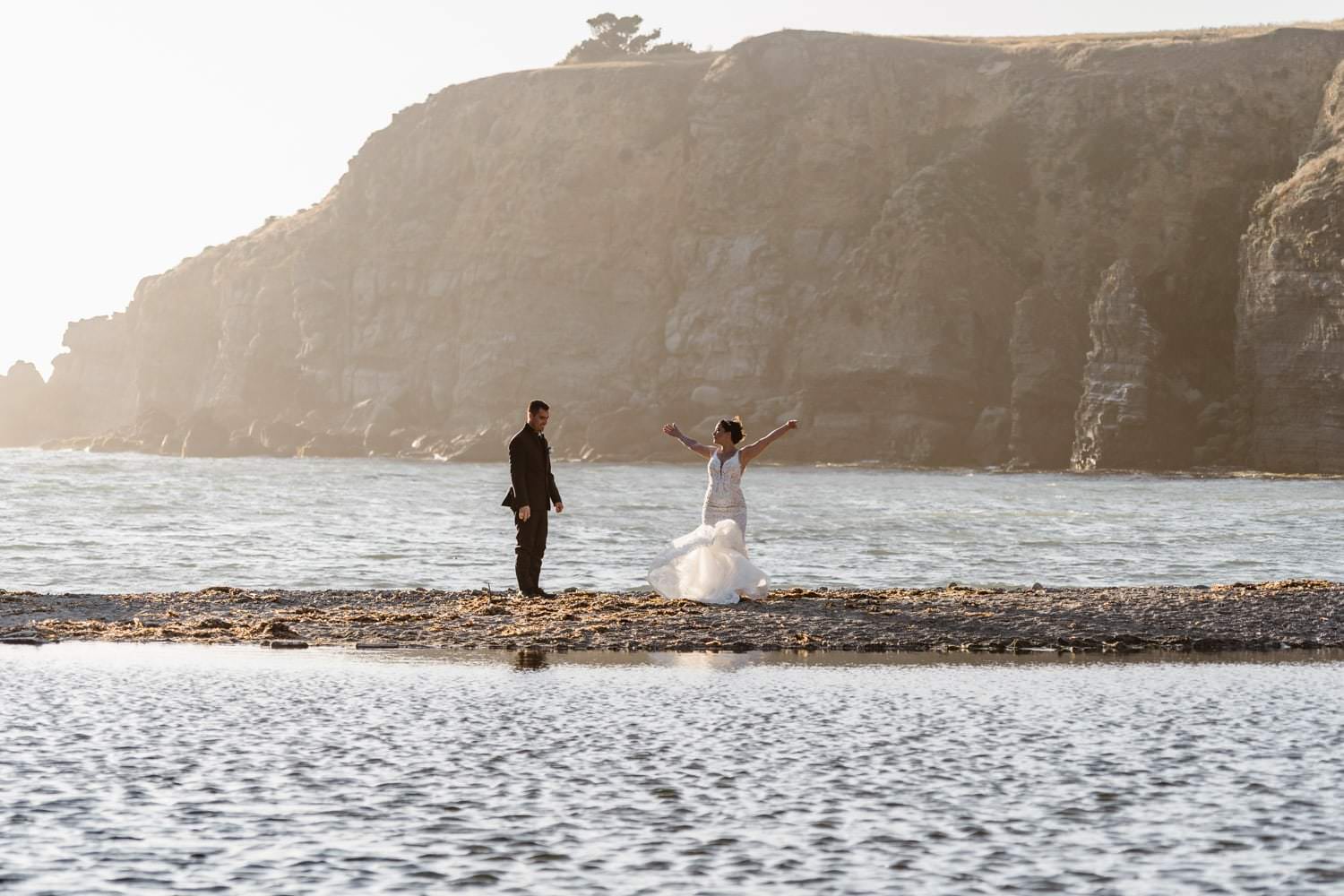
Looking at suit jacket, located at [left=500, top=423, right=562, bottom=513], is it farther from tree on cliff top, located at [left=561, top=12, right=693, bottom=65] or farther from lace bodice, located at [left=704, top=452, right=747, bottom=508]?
tree on cliff top, located at [left=561, top=12, right=693, bottom=65]

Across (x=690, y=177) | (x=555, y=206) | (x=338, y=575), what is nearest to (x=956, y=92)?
(x=690, y=177)

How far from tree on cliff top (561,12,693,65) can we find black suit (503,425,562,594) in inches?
6310

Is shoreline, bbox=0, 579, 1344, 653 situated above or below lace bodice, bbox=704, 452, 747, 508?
below

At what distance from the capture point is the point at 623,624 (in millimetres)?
16344

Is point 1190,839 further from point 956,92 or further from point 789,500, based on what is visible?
point 956,92

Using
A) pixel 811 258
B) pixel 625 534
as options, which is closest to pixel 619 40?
pixel 811 258

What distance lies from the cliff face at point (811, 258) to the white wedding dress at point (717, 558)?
9135 cm

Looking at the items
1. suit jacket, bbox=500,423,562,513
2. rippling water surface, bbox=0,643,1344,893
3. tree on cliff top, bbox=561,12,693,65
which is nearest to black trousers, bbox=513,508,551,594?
suit jacket, bbox=500,423,562,513

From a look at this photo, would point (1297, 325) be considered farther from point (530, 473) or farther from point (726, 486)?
point (530, 473)

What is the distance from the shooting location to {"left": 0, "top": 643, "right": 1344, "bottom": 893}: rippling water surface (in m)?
6.41

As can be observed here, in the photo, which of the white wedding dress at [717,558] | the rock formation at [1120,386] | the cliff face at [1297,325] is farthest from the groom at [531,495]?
the rock formation at [1120,386]

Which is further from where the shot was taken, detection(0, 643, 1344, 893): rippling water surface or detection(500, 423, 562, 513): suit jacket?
detection(500, 423, 562, 513): suit jacket

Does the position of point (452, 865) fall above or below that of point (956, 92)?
below

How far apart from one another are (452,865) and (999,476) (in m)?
97.8
